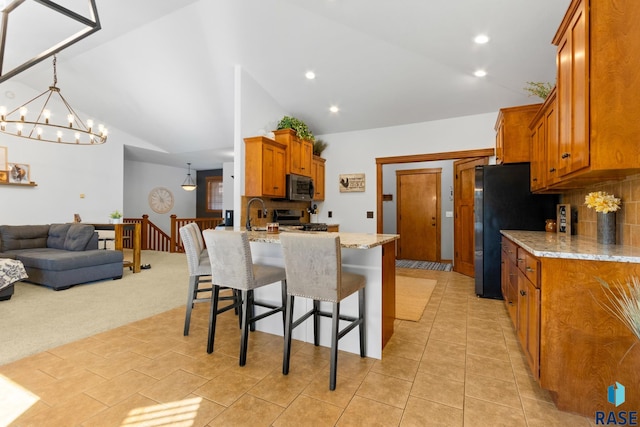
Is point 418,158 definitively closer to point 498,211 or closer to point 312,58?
point 498,211

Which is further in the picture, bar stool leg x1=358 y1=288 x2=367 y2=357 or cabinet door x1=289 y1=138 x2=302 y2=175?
cabinet door x1=289 y1=138 x2=302 y2=175

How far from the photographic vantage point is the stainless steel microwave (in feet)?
16.0

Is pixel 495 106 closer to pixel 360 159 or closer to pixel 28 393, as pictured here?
pixel 360 159

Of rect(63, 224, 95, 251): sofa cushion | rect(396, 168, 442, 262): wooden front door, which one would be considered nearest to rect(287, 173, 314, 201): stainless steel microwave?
rect(396, 168, 442, 262): wooden front door

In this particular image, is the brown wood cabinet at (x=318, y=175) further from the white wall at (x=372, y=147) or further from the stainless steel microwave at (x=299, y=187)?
the stainless steel microwave at (x=299, y=187)

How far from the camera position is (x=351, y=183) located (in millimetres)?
5848

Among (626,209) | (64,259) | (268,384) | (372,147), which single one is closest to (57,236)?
(64,259)

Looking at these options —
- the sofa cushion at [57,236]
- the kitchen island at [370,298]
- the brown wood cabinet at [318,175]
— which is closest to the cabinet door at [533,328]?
the kitchen island at [370,298]

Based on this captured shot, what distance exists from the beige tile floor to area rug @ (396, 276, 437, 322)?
0.47 metres

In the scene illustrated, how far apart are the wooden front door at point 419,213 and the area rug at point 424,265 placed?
23 cm

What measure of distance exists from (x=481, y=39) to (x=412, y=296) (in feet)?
10.0

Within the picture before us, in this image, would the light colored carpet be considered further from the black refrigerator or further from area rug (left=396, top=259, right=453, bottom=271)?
area rug (left=396, top=259, right=453, bottom=271)

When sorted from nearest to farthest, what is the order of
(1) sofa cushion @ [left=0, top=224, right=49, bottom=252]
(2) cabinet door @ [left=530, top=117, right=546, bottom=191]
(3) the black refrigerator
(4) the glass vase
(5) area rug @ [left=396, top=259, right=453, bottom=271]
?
1. (4) the glass vase
2. (2) cabinet door @ [left=530, top=117, right=546, bottom=191]
3. (3) the black refrigerator
4. (1) sofa cushion @ [left=0, top=224, right=49, bottom=252]
5. (5) area rug @ [left=396, top=259, right=453, bottom=271]

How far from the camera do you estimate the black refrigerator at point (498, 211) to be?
3.59m
